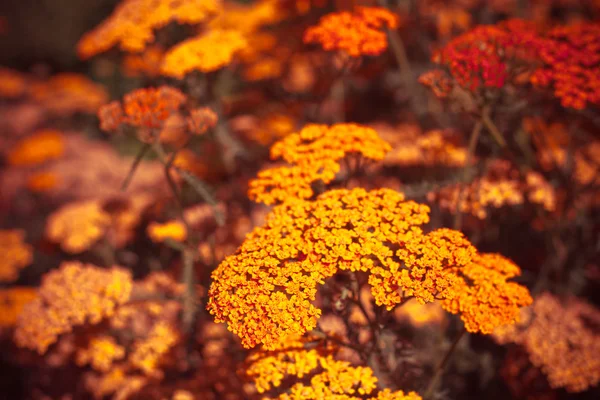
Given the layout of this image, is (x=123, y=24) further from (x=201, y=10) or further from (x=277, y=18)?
(x=277, y=18)

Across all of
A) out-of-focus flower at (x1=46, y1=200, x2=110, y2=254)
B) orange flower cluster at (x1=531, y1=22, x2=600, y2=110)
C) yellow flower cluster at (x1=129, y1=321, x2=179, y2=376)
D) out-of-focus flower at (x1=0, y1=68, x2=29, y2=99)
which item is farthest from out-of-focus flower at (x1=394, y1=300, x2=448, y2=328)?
out-of-focus flower at (x1=0, y1=68, x2=29, y2=99)

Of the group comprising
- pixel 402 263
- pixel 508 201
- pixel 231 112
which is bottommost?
pixel 231 112

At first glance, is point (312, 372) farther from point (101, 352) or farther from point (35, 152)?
point (35, 152)

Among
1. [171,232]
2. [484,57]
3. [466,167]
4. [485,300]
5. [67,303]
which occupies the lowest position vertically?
[171,232]

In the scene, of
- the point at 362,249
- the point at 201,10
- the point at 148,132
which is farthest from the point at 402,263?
the point at 201,10

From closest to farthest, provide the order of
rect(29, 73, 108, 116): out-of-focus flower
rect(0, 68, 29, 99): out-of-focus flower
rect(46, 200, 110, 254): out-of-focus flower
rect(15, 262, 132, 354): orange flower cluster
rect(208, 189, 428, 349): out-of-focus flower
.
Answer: rect(208, 189, 428, 349): out-of-focus flower, rect(15, 262, 132, 354): orange flower cluster, rect(46, 200, 110, 254): out-of-focus flower, rect(29, 73, 108, 116): out-of-focus flower, rect(0, 68, 29, 99): out-of-focus flower

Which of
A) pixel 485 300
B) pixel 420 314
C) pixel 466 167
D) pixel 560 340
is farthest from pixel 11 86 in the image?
pixel 560 340

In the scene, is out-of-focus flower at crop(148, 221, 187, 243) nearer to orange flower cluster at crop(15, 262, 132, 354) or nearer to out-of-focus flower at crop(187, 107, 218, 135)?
orange flower cluster at crop(15, 262, 132, 354)
